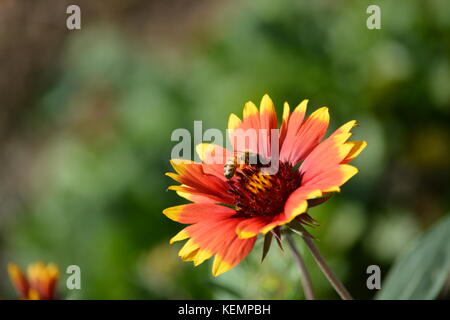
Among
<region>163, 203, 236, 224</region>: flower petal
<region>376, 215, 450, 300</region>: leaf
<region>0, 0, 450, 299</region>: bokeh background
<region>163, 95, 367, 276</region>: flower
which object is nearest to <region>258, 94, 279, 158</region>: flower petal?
<region>163, 95, 367, 276</region>: flower

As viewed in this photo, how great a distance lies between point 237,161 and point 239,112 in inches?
52.9

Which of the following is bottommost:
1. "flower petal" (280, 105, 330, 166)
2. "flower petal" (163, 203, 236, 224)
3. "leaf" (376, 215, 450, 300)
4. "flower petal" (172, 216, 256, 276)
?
"leaf" (376, 215, 450, 300)

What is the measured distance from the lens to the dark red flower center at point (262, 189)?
871mm

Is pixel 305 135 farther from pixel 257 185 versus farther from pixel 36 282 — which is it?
pixel 36 282

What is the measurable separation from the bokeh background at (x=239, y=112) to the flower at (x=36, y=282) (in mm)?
505

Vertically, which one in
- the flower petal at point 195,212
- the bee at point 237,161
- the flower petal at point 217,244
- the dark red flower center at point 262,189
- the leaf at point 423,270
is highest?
the bee at point 237,161

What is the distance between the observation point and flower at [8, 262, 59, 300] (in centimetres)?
95

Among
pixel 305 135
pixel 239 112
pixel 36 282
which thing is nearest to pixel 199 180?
pixel 305 135

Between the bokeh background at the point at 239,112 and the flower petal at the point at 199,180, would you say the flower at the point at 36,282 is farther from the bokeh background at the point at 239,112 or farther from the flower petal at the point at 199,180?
the bokeh background at the point at 239,112

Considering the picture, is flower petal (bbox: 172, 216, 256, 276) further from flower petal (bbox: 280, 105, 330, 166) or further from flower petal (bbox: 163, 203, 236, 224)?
flower petal (bbox: 280, 105, 330, 166)

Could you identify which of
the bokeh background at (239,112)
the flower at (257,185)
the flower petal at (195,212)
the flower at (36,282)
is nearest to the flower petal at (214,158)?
the flower at (257,185)

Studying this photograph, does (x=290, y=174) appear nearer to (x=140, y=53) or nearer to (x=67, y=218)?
(x=67, y=218)

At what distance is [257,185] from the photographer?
92cm

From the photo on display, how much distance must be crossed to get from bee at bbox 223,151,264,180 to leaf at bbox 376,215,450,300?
1.23ft
